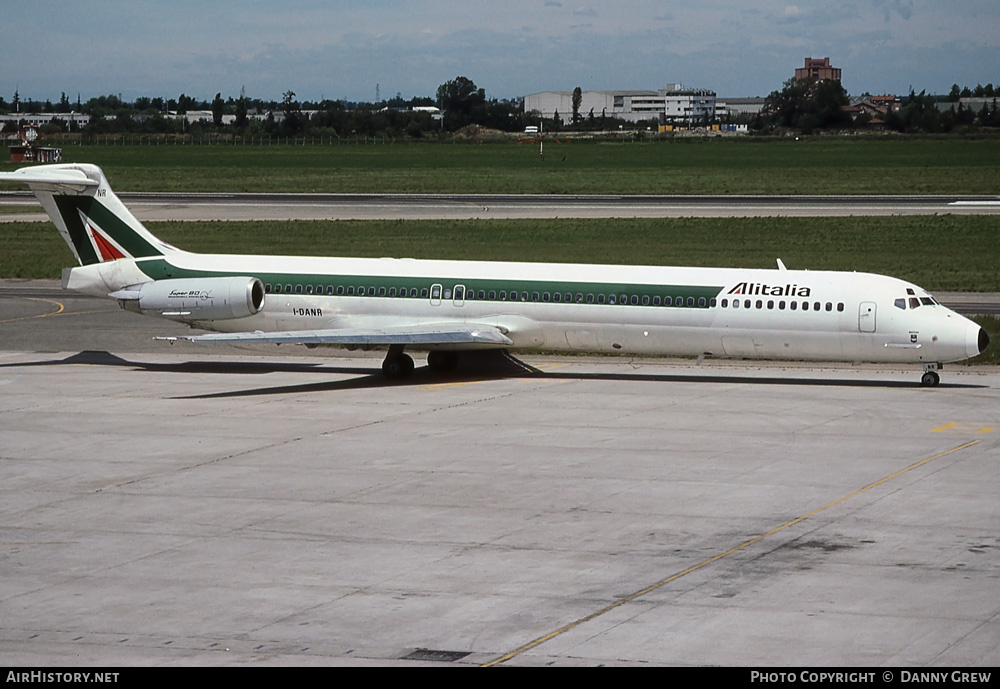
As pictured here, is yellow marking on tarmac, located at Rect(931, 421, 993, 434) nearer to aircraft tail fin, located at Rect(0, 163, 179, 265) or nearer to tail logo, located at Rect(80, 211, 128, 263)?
aircraft tail fin, located at Rect(0, 163, 179, 265)

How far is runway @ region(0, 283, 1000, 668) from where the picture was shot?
16781 mm

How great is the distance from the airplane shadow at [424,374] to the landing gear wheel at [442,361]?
6.4 inches

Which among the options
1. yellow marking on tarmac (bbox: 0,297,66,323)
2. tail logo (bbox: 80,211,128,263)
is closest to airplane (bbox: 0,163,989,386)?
tail logo (bbox: 80,211,128,263)

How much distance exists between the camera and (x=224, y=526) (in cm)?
2233

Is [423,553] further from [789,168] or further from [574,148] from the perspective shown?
[574,148]

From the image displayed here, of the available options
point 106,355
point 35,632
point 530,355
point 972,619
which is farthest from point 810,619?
point 106,355

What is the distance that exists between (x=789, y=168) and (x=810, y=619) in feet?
401

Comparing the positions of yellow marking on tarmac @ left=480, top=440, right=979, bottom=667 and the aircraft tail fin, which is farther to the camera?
the aircraft tail fin

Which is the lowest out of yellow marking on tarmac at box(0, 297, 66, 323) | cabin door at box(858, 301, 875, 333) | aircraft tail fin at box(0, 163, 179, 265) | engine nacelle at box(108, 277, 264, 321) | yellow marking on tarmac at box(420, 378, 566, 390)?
yellow marking on tarmac at box(0, 297, 66, 323)

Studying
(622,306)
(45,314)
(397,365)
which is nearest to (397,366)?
(397,365)

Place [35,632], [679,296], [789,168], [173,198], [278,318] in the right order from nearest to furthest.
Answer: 1. [35,632]
2. [679,296]
3. [278,318]
4. [173,198]
5. [789,168]

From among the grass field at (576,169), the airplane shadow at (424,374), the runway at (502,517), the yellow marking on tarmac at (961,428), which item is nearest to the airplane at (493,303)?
the airplane shadow at (424,374)

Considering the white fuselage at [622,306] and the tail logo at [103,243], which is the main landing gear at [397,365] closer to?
the white fuselage at [622,306]

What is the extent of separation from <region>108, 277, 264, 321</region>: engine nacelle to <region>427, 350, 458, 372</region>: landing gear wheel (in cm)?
481
